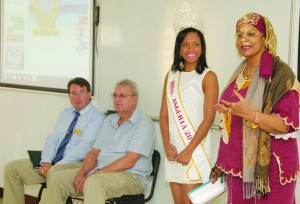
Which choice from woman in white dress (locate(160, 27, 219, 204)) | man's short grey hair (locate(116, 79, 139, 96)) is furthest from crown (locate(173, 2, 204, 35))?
man's short grey hair (locate(116, 79, 139, 96))

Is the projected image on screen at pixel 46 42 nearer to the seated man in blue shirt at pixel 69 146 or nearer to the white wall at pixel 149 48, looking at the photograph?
the white wall at pixel 149 48

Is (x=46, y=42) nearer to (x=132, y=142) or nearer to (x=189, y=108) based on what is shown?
(x=132, y=142)

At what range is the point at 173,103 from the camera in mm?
2848

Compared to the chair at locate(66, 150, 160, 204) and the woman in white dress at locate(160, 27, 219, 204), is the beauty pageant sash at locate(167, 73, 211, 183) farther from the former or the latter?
the chair at locate(66, 150, 160, 204)

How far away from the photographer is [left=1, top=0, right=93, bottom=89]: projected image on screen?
3.94 metres

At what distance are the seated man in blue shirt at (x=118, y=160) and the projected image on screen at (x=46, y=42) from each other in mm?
709

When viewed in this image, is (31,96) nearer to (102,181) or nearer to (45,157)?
(45,157)

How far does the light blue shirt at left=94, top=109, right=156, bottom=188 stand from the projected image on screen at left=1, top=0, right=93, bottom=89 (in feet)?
2.36

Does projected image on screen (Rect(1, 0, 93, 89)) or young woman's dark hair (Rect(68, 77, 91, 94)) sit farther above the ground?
projected image on screen (Rect(1, 0, 93, 89))

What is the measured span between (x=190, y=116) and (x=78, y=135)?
1135 millimetres

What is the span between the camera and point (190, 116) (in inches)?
111

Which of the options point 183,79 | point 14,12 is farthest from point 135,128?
point 14,12

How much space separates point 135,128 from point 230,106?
1369 mm

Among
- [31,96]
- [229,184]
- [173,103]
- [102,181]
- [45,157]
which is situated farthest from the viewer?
[31,96]
